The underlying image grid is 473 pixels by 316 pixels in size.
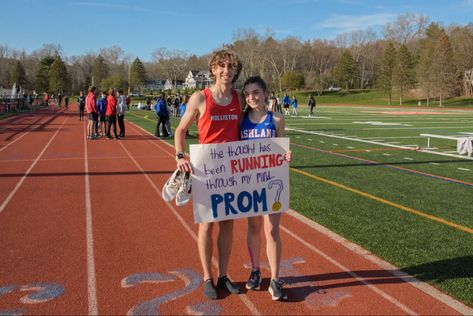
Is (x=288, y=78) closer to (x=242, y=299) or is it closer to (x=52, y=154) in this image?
(x=52, y=154)

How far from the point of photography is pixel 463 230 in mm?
5777

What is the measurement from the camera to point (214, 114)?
363cm

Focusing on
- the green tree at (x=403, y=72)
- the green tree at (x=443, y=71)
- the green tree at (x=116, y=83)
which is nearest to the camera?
the green tree at (x=443, y=71)

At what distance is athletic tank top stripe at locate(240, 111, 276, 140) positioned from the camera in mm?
3797

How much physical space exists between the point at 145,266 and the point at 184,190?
1.36 metres

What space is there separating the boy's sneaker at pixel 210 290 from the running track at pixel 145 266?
0.06 meters

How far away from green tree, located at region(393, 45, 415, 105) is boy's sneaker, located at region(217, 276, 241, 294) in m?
76.4

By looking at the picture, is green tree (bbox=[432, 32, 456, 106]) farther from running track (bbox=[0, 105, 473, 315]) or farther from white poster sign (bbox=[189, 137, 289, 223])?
white poster sign (bbox=[189, 137, 289, 223])

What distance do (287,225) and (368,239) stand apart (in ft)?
3.72

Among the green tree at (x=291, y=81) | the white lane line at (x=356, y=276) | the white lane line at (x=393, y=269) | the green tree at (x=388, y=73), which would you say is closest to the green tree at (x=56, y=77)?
the green tree at (x=291, y=81)

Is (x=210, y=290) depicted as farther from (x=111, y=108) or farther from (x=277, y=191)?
(x=111, y=108)

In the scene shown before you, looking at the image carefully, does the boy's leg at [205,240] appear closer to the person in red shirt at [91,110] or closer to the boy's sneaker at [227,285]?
the boy's sneaker at [227,285]

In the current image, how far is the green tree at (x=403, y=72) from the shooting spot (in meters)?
74.8

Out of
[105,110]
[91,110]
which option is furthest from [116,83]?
[91,110]
